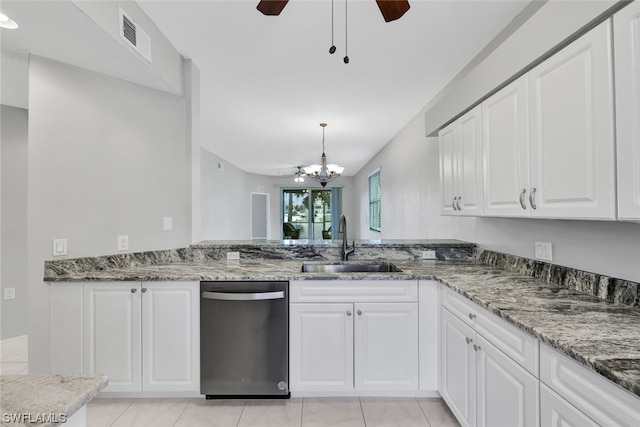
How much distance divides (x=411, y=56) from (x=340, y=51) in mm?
604

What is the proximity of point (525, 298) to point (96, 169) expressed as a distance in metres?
2.88

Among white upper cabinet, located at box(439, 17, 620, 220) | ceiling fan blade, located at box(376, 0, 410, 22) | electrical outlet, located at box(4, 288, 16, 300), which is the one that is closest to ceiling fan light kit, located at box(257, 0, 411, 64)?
ceiling fan blade, located at box(376, 0, 410, 22)

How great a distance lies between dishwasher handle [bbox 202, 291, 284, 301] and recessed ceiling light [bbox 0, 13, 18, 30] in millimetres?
1877

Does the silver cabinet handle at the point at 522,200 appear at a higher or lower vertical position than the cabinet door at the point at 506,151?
lower

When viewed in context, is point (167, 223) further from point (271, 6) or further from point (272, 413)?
point (271, 6)

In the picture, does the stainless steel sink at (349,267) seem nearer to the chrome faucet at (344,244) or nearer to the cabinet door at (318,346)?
the chrome faucet at (344,244)

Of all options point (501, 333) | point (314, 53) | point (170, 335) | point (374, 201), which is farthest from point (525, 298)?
point (374, 201)

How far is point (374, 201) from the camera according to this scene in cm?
736

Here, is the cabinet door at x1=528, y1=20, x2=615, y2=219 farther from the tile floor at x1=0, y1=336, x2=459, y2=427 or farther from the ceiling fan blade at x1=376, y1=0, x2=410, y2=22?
the tile floor at x1=0, y1=336, x2=459, y2=427

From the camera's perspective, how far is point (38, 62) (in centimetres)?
209

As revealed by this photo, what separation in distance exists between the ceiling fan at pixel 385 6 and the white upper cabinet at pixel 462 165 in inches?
30.1

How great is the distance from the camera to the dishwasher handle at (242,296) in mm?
2070

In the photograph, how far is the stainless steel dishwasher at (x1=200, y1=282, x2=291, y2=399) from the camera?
210 cm

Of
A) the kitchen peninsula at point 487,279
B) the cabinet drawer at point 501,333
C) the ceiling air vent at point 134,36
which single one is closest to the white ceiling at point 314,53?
the ceiling air vent at point 134,36
